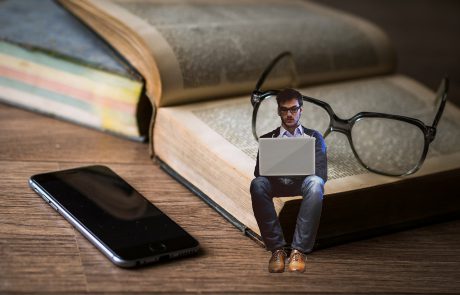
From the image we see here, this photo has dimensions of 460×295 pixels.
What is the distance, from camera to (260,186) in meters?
0.62

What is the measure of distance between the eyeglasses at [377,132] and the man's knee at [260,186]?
85 mm

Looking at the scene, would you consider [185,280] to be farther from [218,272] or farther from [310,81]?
[310,81]

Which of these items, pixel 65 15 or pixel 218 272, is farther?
pixel 65 15

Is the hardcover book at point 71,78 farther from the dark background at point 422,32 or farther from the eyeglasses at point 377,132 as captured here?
the dark background at point 422,32

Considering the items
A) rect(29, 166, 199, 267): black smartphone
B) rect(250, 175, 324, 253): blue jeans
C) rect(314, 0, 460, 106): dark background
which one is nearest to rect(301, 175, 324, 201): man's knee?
rect(250, 175, 324, 253): blue jeans

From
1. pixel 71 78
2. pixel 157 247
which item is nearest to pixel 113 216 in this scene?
pixel 157 247

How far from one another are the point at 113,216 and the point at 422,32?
1.04 meters

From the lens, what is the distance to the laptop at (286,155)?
610mm

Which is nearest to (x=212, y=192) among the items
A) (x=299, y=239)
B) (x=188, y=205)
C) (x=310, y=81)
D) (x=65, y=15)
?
(x=188, y=205)

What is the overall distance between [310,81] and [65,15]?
348 millimetres

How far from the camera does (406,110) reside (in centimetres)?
90

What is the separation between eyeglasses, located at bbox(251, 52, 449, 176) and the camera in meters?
0.71

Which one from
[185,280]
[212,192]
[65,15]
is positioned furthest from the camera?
[65,15]

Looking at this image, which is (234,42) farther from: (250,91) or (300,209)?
(300,209)
